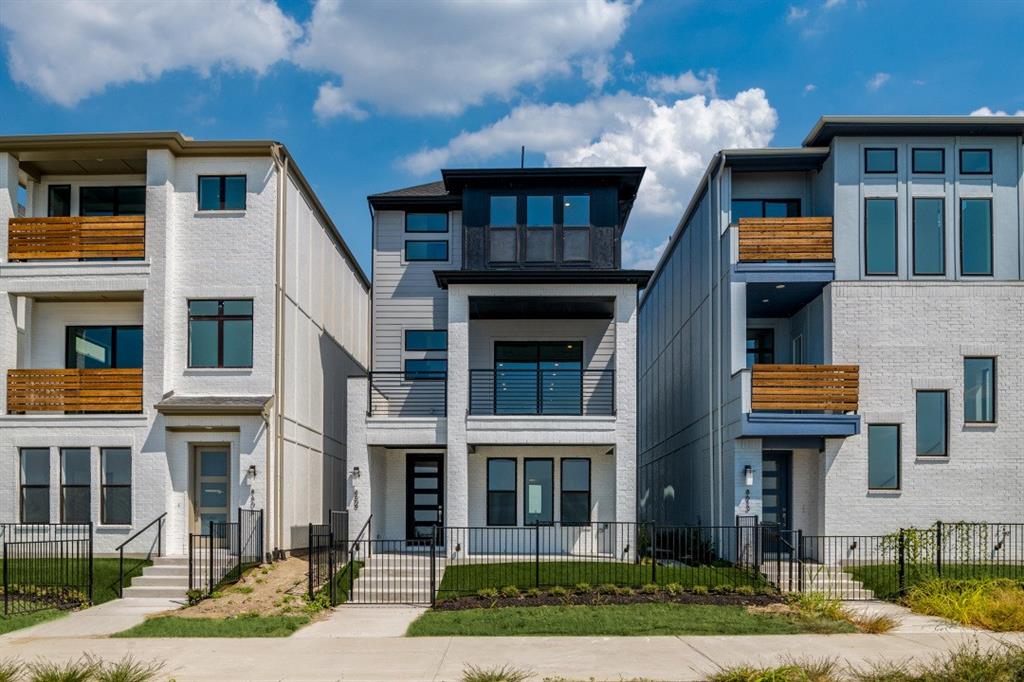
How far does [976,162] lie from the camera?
75.9 ft

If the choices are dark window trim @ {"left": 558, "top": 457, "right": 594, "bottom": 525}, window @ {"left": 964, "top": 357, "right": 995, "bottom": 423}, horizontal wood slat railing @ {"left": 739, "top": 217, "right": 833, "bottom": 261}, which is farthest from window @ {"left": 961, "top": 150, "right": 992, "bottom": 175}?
dark window trim @ {"left": 558, "top": 457, "right": 594, "bottom": 525}

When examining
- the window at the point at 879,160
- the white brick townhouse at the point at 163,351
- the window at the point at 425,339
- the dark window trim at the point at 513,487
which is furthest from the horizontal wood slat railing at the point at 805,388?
the white brick townhouse at the point at 163,351

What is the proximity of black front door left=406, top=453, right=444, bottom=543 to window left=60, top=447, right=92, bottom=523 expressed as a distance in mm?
7660

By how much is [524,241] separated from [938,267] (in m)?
9.68

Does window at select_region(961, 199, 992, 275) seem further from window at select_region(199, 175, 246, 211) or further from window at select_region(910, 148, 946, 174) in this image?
window at select_region(199, 175, 246, 211)

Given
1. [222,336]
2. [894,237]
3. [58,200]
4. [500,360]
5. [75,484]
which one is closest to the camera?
[75,484]

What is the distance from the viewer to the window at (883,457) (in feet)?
73.8

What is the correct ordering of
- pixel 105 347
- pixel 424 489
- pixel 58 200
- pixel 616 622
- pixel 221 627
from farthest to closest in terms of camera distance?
pixel 424 489 < pixel 58 200 < pixel 105 347 < pixel 221 627 < pixel 616 622

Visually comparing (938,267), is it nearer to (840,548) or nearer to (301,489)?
(840,548)

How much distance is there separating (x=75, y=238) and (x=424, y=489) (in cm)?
1035

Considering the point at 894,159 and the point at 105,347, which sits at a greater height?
the point at 894,159

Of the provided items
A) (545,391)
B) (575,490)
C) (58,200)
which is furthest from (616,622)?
(58,200)

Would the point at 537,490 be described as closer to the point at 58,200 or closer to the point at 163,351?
the point at 163,351

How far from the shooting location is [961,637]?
14836mm
